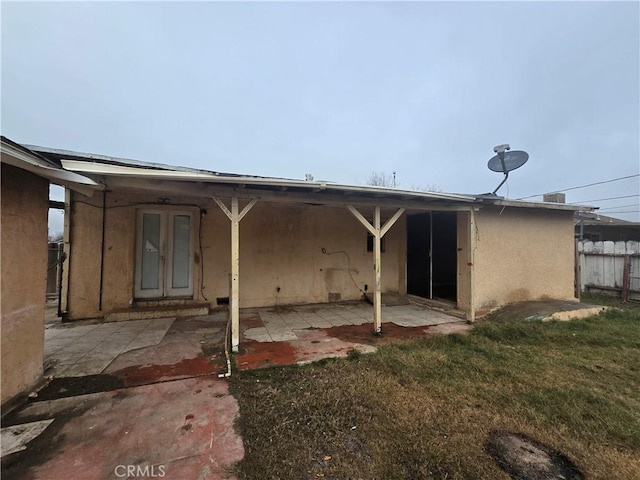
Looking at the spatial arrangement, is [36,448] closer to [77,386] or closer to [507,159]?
[77,386]

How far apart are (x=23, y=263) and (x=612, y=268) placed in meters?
13.1

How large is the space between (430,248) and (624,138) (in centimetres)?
3235

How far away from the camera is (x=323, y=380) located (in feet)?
9.52

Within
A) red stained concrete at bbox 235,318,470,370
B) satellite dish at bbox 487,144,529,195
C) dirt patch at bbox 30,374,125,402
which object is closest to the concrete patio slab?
dirt patch at bbox 30,374,125,402

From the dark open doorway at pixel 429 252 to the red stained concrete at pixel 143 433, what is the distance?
6.27m

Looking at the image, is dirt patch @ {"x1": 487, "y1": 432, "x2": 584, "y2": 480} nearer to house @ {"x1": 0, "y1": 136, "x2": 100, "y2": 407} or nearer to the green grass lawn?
the green grass lawn

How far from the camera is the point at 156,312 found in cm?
524

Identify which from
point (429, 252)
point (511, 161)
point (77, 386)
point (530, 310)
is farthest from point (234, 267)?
point (530, 310)

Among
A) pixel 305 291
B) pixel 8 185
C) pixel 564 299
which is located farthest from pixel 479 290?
pixel 8 185

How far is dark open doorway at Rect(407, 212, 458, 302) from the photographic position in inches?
291

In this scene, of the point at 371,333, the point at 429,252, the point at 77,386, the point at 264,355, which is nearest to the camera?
the point at 77,386

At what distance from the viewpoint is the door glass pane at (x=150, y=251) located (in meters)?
5.59

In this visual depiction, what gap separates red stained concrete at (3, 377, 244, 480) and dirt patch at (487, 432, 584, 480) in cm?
184

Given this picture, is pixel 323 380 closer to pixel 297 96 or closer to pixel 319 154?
pixel 297 96
